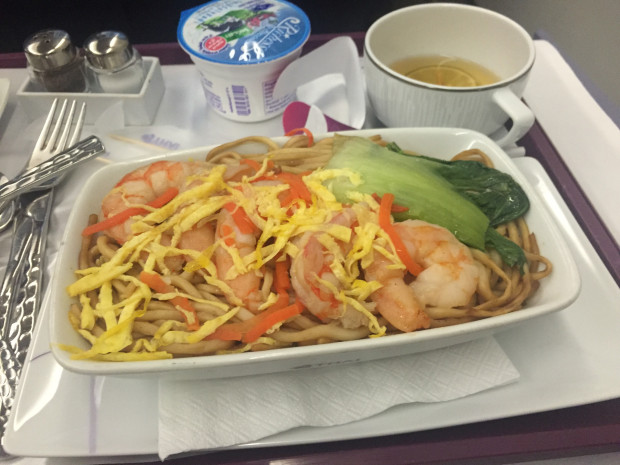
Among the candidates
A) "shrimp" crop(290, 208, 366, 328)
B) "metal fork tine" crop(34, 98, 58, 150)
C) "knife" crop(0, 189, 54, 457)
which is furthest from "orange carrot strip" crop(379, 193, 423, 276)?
"metal fork tine" crop(34, 98, 58, 150)

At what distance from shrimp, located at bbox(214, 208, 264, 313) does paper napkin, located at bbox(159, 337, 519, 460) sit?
0.16 meters

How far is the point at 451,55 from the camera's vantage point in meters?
1.40

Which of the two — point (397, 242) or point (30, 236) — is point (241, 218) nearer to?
point (397, 242)

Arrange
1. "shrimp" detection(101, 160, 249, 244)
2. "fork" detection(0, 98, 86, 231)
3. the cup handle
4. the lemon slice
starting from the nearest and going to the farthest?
"shrimp" detection(101, 160, 249, 244), the cup handle, "fork" detection(0, 98, 86, 231), the lemon slice

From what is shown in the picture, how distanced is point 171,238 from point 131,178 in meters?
0.19

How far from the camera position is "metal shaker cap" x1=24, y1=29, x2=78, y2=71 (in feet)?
4.34

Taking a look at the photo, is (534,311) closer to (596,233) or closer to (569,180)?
(596,233)

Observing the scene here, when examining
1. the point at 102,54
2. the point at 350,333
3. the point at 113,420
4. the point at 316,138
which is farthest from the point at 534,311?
the point at 102,54

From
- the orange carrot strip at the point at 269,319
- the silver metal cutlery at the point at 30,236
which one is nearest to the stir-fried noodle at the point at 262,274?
the orange carrot strip at the point at 269,319

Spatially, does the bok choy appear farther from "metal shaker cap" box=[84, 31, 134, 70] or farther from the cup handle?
"metal shaker cap" box=[84, 31, 134, 70]

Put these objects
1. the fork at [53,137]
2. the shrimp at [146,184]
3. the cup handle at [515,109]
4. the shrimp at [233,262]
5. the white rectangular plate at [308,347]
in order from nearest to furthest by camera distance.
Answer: the white rectangular plate at [308,347]
the shrimp at [233,262]
the shrimp at [146,184]
the cup handle at [515,109]
the fork at [53,137]

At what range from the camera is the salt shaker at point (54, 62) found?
4.36ft

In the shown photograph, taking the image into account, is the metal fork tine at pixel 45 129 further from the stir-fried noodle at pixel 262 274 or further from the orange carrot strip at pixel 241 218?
the orange carrot strip at pixel 241 218

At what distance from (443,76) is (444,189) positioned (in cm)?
56
